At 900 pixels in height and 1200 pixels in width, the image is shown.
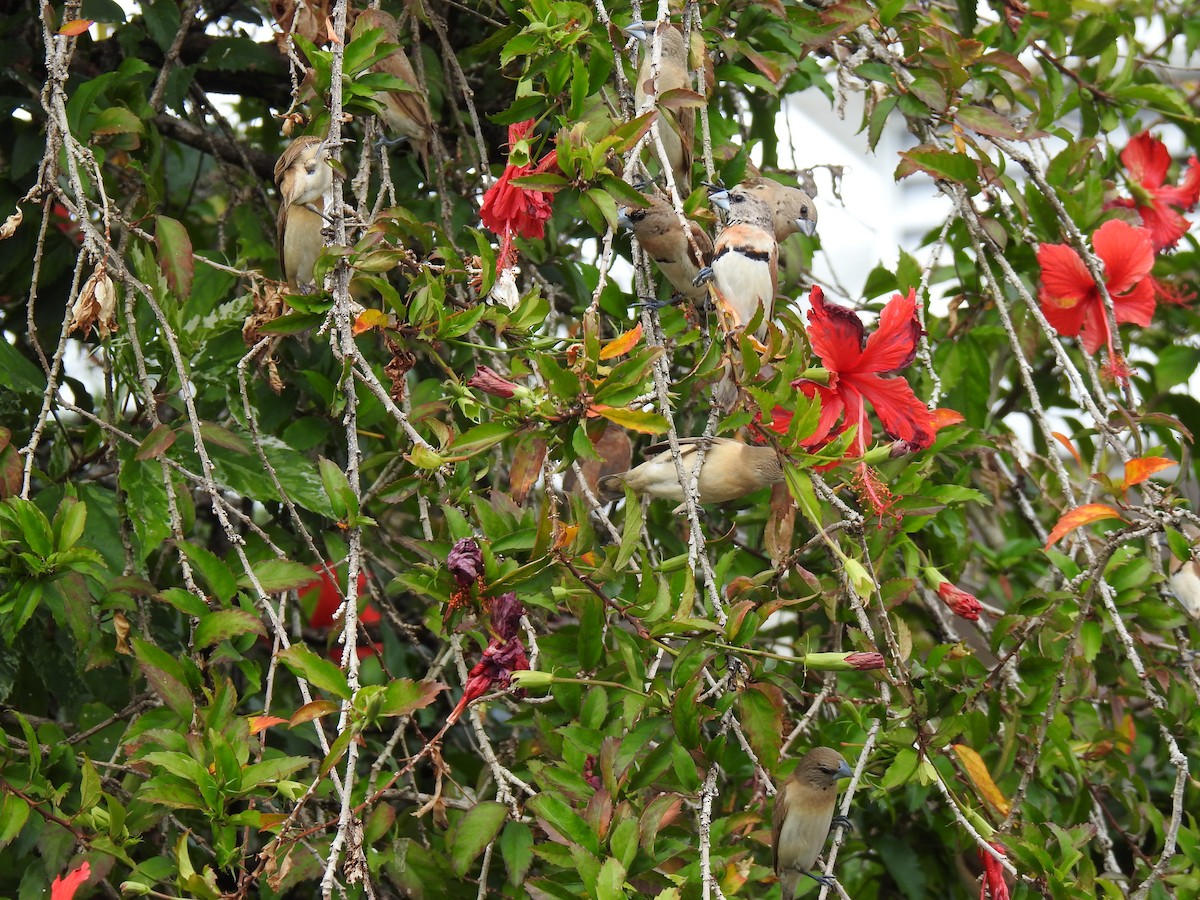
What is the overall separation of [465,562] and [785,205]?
1.53 metres

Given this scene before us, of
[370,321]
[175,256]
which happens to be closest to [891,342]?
[370,321]

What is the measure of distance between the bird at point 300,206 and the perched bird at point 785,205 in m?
0.88

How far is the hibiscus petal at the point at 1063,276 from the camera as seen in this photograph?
103 inches

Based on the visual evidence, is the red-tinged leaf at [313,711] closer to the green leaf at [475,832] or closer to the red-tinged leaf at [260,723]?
the red-tinged leaf at [260,723]

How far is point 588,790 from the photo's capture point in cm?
180

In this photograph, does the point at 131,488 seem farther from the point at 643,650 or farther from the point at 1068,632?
the point at 1068,632

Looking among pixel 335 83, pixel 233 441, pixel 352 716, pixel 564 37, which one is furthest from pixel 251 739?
pixel 564 37

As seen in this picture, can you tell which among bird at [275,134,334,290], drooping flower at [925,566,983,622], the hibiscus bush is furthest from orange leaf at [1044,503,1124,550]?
bird at [275,134,334,290]

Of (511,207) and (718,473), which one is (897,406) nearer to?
(718,473)

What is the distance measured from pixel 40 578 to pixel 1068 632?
1.83 metres

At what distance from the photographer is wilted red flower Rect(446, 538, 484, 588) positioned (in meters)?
1.66

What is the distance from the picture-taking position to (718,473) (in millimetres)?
2506

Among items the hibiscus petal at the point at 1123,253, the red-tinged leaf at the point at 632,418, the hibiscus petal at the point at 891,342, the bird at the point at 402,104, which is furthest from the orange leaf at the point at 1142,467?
the bird at the point at 402,104

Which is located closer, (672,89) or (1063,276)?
(672,89)
